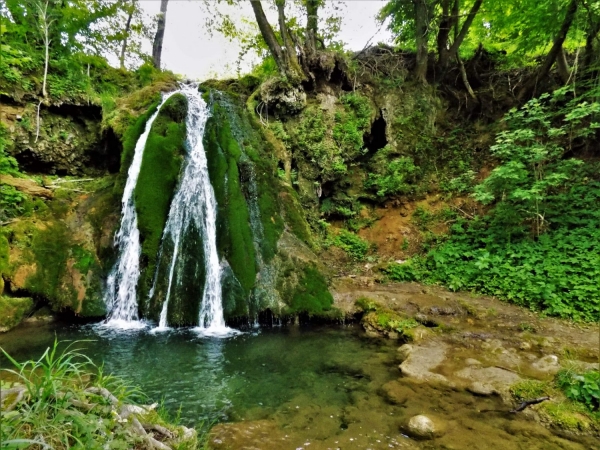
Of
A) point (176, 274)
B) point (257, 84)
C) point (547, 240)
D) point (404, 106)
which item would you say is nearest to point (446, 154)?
point (404, 106)

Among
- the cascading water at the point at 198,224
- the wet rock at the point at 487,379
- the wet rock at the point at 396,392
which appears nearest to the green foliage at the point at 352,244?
the cascading water at the point at 198,224

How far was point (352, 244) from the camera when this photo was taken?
9.59 meters

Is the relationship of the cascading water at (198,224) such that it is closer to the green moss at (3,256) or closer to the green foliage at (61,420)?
the green moss at (3,256)

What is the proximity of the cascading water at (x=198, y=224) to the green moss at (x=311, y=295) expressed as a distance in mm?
1448

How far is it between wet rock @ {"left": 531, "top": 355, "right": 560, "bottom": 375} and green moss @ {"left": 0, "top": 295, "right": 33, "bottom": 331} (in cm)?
829

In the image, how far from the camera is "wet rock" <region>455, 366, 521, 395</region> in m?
4.03

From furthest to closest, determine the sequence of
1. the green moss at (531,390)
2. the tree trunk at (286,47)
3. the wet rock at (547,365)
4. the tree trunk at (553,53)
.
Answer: the tree trunk at (286,47) < the tree trunk at (553,53) < the wet rock at (547,365) < the green moss at (531,390)

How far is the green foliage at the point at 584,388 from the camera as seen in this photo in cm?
352

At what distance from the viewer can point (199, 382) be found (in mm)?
4309

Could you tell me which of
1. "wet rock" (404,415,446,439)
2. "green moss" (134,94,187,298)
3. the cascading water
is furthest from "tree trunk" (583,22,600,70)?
"green moss" (134,94,187,298)

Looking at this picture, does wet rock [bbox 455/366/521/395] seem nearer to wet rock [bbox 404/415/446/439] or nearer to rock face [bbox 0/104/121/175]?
wet rock [bbox 404/415/446/439]

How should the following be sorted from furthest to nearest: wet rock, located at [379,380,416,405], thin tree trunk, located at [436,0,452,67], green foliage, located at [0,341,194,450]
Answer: thin tree trunk, located at [436,0,452,67]
wet rock, located at [379,380,416,405]
green foliage, located at [0,341,194,450]

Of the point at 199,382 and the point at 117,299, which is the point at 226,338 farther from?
the point at 117,299

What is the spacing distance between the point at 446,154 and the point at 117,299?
10063 mm
